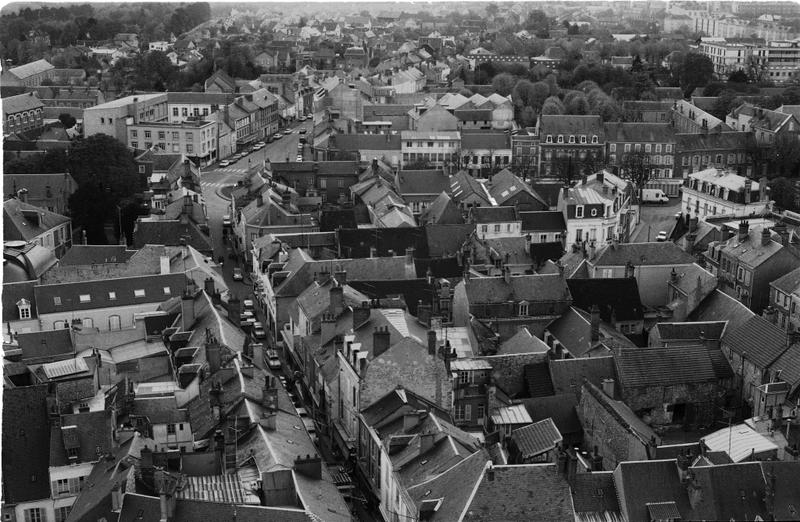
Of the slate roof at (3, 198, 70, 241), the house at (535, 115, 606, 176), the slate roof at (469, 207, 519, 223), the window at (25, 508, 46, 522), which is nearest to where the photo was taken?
the window at (25, 508, 46, 522)

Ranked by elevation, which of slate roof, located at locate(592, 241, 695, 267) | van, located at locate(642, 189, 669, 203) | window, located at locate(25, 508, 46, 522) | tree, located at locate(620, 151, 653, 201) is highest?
slate roof, located at locate(592, 241, 695, 267)

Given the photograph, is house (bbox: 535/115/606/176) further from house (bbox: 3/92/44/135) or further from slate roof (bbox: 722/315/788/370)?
house (bbox: 3/92/44/135)

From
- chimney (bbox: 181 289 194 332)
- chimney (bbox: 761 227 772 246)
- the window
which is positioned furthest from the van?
the window

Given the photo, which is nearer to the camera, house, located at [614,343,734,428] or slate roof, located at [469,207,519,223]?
house, located at [614,343,734,428]

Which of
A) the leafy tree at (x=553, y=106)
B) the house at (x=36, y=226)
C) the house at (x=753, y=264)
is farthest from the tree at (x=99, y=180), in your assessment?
the leafy tree at (x=553, y=106)

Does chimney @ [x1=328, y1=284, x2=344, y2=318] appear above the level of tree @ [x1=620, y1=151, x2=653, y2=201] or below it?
above

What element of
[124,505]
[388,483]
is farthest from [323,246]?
[124,505]
